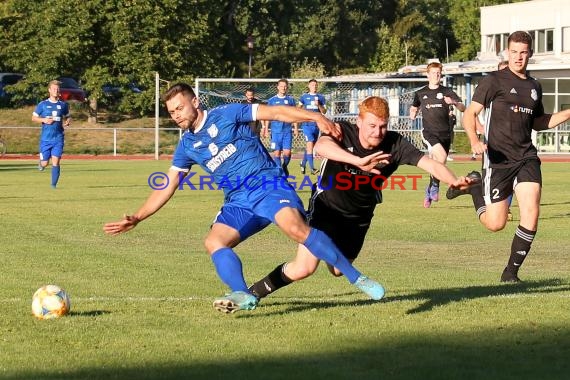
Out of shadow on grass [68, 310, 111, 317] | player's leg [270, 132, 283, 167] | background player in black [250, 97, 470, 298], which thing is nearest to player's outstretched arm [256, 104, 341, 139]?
background player in black [250, 97, 470, 298]

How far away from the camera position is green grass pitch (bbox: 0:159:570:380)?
6.13 m

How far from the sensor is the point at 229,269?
768 centimetres

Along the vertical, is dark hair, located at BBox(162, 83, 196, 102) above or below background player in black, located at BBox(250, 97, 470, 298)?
above

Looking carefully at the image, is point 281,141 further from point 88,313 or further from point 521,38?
point 88,313

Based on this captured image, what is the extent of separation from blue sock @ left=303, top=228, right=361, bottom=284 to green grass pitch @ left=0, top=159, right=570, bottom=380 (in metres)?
0.33

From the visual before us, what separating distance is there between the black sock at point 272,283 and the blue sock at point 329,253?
2.43 ft

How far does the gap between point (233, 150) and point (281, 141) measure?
19.6 m

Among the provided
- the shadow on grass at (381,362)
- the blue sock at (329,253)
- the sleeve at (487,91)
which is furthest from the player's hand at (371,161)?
the sleeve at (487,91)

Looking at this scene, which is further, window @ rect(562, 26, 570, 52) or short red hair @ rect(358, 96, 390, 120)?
window @ rect(562, 26, 570, 52)

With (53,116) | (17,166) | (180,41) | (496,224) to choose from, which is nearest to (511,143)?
(496,224)

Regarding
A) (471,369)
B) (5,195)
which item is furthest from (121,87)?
(471,369)

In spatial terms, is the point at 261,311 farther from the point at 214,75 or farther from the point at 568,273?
the point at 214,75

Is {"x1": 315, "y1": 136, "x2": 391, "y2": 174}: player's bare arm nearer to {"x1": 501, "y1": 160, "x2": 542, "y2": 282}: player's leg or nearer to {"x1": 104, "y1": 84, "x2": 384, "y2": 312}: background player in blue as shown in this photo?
{"x1": 104, "y1": 84, "x2": 384, "y2": 312}: background player in blue

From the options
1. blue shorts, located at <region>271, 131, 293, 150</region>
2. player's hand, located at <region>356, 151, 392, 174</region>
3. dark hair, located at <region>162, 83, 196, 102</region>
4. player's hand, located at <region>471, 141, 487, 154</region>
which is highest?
dark hair, located at <region>162, 83, 196, 102</region>
